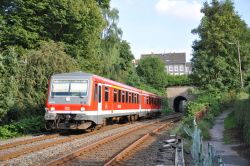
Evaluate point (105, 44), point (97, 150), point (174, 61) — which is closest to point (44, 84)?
point (97, 150)

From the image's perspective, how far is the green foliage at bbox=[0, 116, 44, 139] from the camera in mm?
17941

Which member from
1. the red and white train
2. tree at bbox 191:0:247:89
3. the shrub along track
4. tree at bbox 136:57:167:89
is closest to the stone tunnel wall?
tree at bbox 136:57:167:89

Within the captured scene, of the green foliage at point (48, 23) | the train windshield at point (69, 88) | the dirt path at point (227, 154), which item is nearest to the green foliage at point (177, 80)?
the green foliage at point (48, 23)

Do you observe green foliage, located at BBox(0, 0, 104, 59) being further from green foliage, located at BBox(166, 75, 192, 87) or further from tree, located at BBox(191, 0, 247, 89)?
green foliage, located at BBox(166, 75, 192, 87)

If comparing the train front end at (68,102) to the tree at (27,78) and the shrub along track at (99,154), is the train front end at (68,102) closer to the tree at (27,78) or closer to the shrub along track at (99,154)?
the shrub along track at (99,154)

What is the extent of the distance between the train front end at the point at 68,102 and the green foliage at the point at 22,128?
1320 millimetres

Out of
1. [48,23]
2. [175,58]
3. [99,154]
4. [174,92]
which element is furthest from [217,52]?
[175,58]

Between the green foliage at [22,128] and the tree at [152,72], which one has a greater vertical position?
the tree at [152,72]

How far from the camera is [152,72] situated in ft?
223

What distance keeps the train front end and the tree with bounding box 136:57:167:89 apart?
157 feet

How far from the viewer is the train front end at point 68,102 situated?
58.3 feet

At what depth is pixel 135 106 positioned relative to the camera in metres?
29.9

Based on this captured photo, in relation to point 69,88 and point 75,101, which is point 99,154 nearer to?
point 75,101

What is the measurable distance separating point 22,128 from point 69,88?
120 inches
